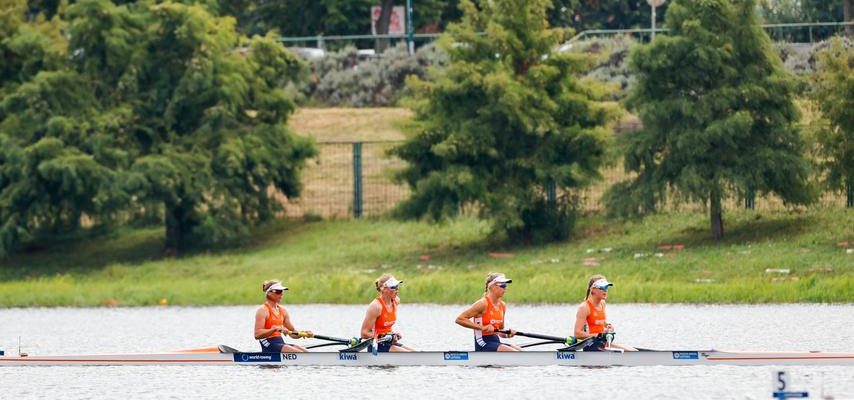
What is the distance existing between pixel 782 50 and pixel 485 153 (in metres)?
14.1

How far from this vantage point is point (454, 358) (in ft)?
87.8

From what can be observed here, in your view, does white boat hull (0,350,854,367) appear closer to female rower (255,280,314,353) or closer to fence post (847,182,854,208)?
female rower (255,280,314,353)

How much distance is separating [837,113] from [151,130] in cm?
1784

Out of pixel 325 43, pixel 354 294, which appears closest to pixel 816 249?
pixel 354 294

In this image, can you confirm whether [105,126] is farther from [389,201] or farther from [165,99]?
[389,201]

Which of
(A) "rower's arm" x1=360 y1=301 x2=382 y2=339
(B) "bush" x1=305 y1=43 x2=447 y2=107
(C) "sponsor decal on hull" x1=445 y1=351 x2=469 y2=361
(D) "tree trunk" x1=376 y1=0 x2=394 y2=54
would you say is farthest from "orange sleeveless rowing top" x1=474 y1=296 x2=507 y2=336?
(D) "tree trunk" x1=376 y1=0 x2=394 y2=54

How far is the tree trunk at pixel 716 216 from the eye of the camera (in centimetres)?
4125

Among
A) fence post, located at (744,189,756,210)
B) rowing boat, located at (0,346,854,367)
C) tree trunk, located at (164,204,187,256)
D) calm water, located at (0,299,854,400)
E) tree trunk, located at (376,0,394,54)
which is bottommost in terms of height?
calm water, located at (0,299,854,400)

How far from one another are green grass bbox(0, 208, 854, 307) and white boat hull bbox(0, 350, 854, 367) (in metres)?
9.79

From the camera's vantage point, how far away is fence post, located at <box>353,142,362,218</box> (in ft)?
166

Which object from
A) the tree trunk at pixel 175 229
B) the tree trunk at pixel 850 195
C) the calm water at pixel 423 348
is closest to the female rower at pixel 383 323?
the calm water at pixel 423 348

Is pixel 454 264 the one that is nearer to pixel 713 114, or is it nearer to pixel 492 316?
pixel 713 114

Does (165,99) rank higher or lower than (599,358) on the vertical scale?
higher

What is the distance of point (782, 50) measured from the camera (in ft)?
176
